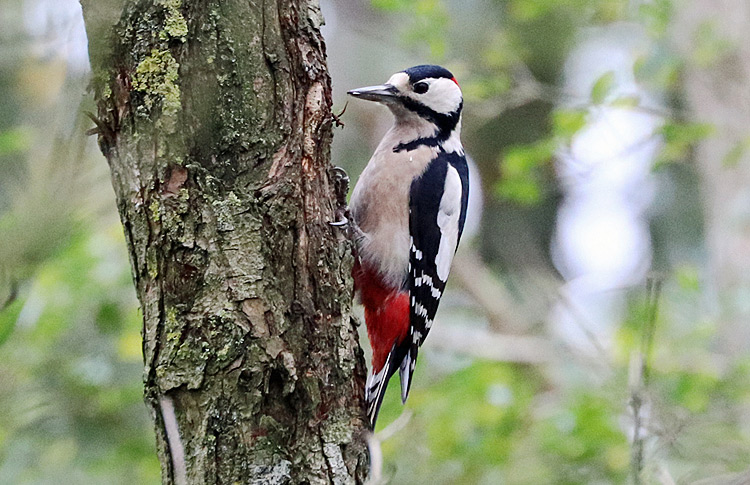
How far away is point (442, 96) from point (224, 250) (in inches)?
67.0

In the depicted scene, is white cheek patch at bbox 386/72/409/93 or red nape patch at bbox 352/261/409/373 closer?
red nape patch at bbox 352/261/409/373

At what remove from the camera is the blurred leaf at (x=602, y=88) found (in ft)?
12.0

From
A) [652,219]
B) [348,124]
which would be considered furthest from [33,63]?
[652,219]

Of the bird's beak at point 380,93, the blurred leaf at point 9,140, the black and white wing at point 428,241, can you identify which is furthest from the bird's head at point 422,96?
the blurred leaf at point 9,140

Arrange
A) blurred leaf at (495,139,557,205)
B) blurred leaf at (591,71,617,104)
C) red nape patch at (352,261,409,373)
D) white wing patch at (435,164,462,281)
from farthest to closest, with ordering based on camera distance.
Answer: blurred leaf at (495,139,557,205)
blurred leaf at (591,71,617,104)
white wing patch at (435,164,462,281)
red nape patch at (352,261,409,373)

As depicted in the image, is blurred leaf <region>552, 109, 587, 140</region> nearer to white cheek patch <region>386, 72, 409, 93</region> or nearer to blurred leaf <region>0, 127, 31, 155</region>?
white cheek patch <region>386, 72, 409, 93</region>

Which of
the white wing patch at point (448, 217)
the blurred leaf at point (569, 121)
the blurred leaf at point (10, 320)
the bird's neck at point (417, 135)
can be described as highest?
the blurred leaf at point (569, 121)

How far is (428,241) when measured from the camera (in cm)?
316

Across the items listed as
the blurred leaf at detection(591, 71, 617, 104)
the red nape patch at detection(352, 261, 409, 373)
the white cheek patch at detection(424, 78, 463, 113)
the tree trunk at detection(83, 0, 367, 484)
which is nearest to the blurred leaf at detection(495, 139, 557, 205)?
the blurred leaf at detection(591, 71, 617, 104)

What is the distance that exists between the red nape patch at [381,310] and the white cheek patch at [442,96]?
735mm

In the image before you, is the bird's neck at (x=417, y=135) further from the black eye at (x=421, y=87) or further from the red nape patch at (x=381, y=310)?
the red nape patch at (x=381, y=310)

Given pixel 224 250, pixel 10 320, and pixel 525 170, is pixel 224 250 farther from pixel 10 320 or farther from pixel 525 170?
pixel 525 170

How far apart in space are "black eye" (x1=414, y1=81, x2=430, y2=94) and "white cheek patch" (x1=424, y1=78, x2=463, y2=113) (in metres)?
0.02

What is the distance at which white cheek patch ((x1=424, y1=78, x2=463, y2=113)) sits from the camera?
3.28m
